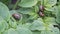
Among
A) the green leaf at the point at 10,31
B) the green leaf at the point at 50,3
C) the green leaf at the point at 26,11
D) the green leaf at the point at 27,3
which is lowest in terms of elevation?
the green leaf at the point at 10,31

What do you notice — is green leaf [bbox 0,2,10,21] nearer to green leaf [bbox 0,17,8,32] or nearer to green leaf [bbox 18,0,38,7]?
green leaf [bbox 0,17,8,32]

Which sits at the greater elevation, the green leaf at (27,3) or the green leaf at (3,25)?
the green leaf at (27,3)

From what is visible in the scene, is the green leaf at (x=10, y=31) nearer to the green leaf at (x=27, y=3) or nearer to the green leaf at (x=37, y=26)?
the green leaf at (x=37, y=26)

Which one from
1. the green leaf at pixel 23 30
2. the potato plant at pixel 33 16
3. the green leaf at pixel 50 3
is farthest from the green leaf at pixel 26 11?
the green leaf at pixel 23 30

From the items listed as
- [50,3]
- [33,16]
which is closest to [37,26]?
[33,16]

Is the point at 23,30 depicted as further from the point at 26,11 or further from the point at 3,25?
the point at 26,11

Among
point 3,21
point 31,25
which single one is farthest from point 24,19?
point 3,21

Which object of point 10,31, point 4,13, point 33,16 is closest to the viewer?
point 10,31

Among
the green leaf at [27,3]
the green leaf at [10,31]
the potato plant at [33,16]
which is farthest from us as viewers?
the green leaf at [27,3]
